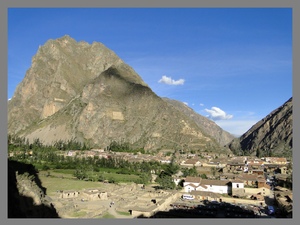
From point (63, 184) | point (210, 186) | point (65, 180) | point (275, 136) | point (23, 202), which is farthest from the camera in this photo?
point (275, 136)

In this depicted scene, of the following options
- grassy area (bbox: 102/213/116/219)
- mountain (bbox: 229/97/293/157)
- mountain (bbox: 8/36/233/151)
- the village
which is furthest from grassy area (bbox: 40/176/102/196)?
mountain (bbox: 229/97/293/157)

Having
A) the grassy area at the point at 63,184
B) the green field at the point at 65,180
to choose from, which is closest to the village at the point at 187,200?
the grassy area at the point at 63,184

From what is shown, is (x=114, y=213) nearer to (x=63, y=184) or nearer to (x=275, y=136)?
(x=63, y=184)

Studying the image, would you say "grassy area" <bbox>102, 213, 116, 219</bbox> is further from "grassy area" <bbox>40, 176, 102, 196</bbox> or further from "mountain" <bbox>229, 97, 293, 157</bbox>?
"mountain" <bbox>229, 97, 293, 157</bbox>

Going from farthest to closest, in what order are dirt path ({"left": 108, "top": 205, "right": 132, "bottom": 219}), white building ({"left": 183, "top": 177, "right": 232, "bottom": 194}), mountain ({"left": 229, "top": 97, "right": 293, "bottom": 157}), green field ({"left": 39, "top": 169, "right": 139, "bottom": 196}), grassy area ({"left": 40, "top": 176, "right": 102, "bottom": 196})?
1. mountain ({"left": 229, "top": 97, "right": 293, "bottom": 157})
2. white building ({"left": 183, "top": 177, "right": 232, "bottom": 194})
3. green field ({"left": 39, "top": 169, "right": 139, "bottom": 196})
4. grassy area ({"left": 40, "top": 176, "right": 102, "bottom": 196})
5. dirt path ({"left": 108, "top": 205, "right": 132, "bottom": 219})

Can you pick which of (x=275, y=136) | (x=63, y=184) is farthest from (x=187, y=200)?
(x=275, y=136)

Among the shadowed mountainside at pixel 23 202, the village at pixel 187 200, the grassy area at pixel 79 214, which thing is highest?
the shadowed mountainside at pixel 23 202

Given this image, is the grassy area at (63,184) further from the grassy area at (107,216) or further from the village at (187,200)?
the grassy area at (107,216)

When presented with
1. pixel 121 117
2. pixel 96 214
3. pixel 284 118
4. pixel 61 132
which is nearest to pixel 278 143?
pixel 284 118

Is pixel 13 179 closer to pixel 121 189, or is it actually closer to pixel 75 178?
pixel 121 189

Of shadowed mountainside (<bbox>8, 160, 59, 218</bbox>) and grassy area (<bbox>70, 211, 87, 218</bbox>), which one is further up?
shadowed mountainside (<bbox>8, 160, 59, 218</bbox>)

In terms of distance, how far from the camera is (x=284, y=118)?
162 meters

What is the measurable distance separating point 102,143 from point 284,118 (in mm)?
92609

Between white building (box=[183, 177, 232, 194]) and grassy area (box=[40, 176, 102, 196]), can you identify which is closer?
grassy area (box=[40, 176, 102, 196])
